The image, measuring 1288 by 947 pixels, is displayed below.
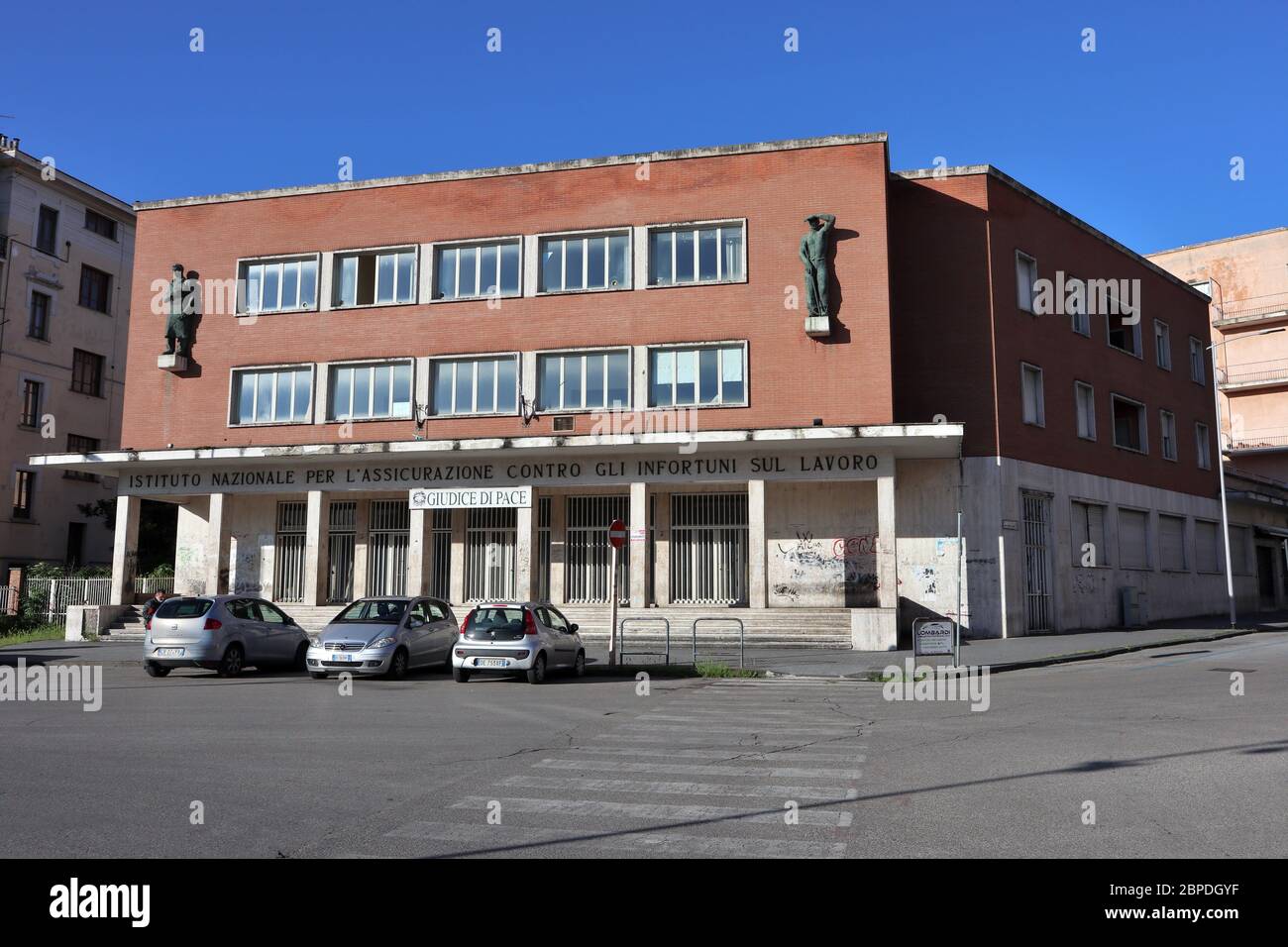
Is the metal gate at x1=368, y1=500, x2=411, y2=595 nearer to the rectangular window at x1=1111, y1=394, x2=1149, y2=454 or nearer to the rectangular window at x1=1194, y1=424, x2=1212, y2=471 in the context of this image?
the rectangular window at x1=1111, y1=394, x2=1149, y2=454

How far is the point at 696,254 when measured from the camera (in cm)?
2922

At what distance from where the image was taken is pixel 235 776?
28.3ft

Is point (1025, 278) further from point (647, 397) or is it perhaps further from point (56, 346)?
point (56, 346)

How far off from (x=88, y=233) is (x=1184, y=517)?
45.4 metres

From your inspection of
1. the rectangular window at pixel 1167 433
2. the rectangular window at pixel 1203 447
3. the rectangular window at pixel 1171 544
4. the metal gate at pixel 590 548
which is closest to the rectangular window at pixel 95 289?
the metal gate at pixel 590 548

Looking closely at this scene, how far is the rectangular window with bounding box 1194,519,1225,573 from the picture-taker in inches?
1542

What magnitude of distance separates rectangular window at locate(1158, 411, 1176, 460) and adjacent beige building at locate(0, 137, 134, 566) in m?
41.5

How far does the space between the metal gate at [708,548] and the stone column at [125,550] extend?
637 inches

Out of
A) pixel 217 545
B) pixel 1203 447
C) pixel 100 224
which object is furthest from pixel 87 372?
pixel 1203 447

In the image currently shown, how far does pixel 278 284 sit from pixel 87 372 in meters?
18.2

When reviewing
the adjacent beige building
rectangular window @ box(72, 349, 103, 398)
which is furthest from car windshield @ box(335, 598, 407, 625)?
rectangular window @ box(72, 349, 103, 398)

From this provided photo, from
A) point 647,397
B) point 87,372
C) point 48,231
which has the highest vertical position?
point 48,231

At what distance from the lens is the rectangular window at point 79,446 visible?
4331 centimetres
